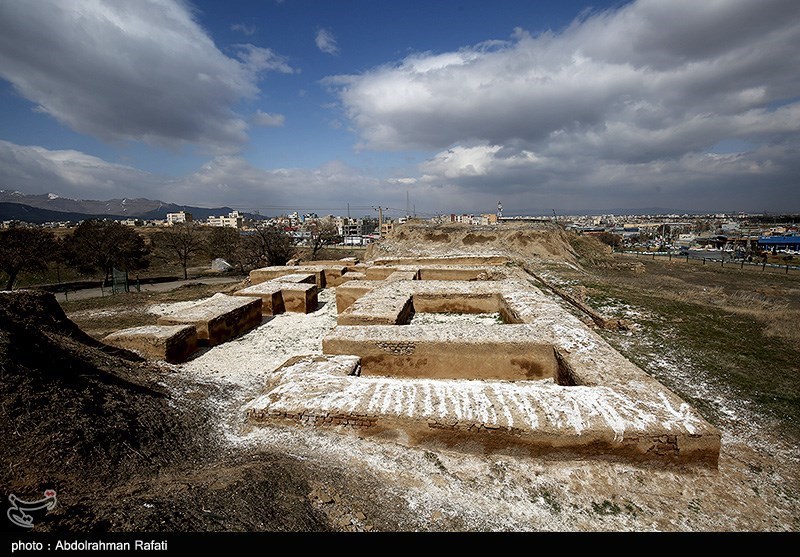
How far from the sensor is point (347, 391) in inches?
169

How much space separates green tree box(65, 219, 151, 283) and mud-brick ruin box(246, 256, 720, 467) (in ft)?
73.9

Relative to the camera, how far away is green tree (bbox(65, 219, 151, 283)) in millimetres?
21578

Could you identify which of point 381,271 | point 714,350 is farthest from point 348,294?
point 714,350

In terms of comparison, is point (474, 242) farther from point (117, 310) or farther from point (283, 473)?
point (283, 473)

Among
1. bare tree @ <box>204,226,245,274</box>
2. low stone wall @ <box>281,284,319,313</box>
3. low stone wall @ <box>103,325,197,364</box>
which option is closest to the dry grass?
low stone wall @ <box>103,325,197,364</box>

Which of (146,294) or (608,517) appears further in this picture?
(146,294)

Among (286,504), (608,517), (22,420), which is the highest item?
(22,420)

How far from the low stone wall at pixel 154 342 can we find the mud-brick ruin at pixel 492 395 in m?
2.76

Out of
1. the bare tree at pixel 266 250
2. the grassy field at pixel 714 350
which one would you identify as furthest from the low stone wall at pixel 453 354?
the bare tree at pixel 266 250

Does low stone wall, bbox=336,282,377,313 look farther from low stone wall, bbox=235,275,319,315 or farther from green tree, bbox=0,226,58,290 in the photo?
green tree, bbox=0,226,58,290

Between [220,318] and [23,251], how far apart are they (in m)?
18.1
